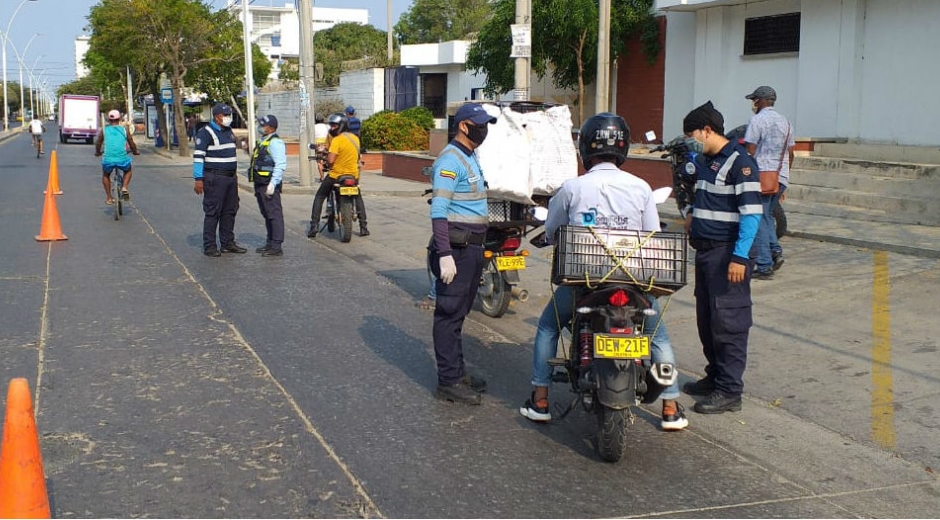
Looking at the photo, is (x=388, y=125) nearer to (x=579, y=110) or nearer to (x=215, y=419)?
(x=579, y=110)

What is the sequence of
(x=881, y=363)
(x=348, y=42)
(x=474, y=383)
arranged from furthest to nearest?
1. (x=348, y=42)
2. (x=881, y=363)
3. (x=474, y=383)

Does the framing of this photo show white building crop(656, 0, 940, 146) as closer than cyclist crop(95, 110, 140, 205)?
Yes

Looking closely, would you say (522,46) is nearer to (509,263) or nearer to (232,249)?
(232,249)

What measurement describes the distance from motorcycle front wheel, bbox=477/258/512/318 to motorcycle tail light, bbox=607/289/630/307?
3.62 meters

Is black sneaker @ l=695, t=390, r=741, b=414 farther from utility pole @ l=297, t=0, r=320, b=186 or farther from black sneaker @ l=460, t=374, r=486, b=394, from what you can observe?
utility pole @ l=297, t=0, r=320, b=186

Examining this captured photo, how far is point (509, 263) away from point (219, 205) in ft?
16.0

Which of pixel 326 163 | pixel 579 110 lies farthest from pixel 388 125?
pixel 326 163

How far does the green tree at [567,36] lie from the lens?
2231 cm

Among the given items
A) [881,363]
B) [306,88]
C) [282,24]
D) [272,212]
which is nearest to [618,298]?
[881,363]

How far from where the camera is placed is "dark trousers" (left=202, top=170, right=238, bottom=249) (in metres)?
11.9

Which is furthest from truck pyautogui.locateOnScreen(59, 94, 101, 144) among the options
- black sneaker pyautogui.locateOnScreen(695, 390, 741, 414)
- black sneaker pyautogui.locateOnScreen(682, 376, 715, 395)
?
black sneaker pyautogui.locateOnScreen(695, 390, 741, 414)

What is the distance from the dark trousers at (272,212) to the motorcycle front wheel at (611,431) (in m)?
7.66

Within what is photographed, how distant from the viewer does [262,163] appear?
1198 cm

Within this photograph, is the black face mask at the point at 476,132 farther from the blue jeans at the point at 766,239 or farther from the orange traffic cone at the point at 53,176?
the orange traffic cone at the point at 53,176
